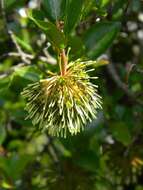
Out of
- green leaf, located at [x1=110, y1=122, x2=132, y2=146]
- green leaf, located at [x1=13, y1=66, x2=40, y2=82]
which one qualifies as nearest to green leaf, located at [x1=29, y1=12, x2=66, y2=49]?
green leaf, located at [x1=13, y1=66, x2=40, y2=82]

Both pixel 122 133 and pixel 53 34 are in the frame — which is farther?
pixel 122 133

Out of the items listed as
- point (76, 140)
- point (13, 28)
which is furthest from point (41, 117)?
point (13, 28)

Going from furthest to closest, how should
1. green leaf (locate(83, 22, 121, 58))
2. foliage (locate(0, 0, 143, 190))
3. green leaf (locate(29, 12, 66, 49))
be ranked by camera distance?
green leaf (locate(83, 22, 121, 58))
foliage (locate(0, 0, 143, 190))
green leaf (locate(29, 12, 66, 49))

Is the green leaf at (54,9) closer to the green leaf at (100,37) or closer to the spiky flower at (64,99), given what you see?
the spiky flower at (64,99)

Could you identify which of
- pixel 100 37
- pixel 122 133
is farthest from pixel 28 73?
pixel 122 133

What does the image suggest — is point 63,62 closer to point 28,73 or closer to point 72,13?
point 72,13

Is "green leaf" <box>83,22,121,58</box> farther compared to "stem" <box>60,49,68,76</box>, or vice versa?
"green leaf" <box>83,22,121,58</box>

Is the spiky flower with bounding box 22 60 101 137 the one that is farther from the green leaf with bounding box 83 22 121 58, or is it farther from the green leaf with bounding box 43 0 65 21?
the green leaf with bounding box 83 22 121 58

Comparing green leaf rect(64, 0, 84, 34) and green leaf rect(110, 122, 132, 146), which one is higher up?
green leaf rect(64, 0, 84, 34)
